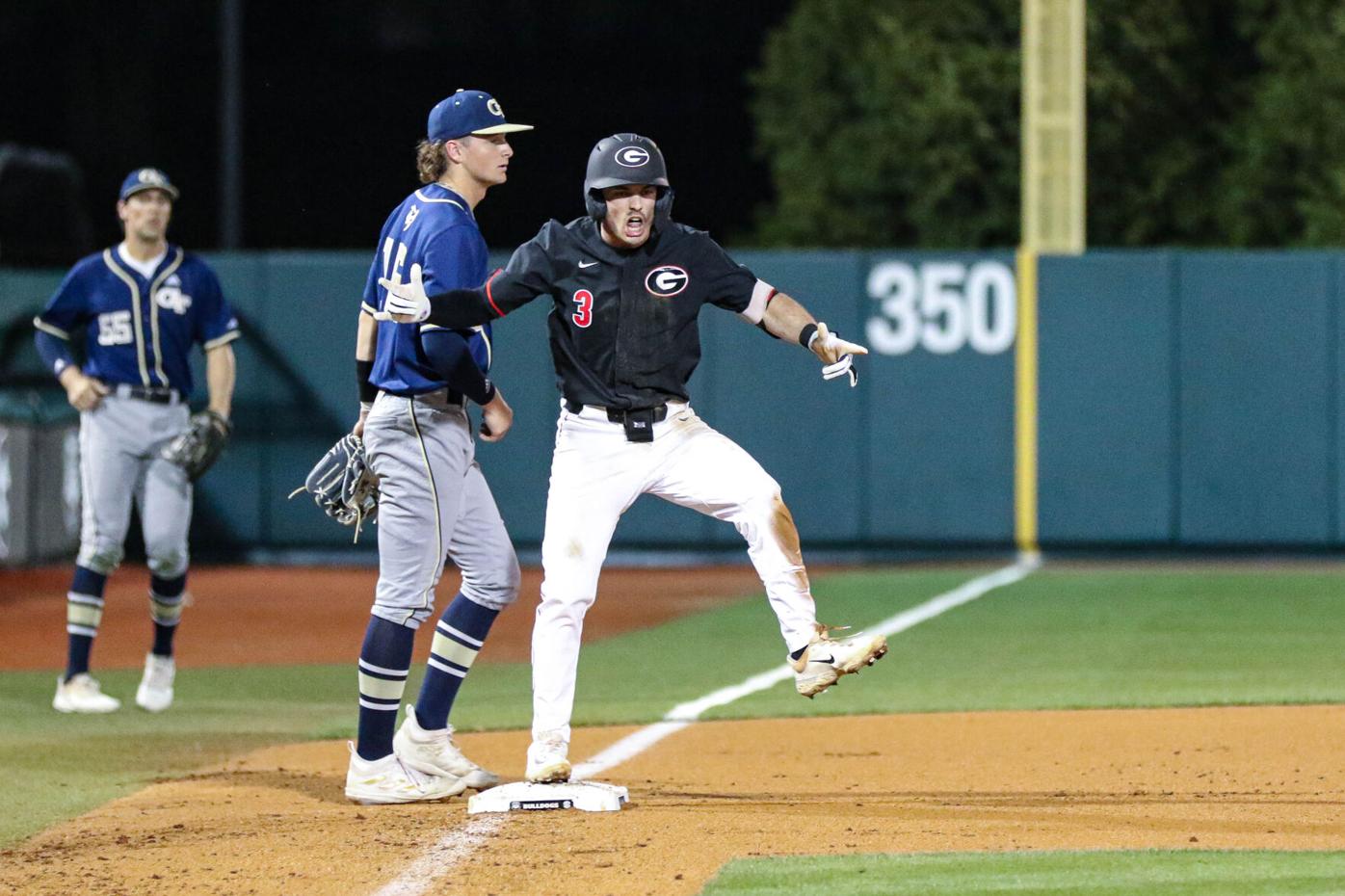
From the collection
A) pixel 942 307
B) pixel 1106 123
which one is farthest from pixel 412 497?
pixel 1106 123

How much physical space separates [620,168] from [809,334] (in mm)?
788

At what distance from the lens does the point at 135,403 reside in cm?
909

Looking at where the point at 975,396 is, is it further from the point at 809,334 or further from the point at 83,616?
the point at 809,334

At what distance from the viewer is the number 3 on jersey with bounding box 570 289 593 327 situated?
6285 mm

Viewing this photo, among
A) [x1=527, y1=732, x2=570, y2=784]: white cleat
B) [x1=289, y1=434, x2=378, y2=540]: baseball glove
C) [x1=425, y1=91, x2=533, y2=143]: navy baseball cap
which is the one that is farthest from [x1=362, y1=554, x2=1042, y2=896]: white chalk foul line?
[x1=425, y1=91, x2=533, y2=143]: navy baseball cap

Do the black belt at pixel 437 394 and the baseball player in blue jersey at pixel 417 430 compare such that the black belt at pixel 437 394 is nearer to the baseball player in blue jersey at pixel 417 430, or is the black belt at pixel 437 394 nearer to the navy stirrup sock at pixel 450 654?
the baseball player in blue jersey at pixel 417 430

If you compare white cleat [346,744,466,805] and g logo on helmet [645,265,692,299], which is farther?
white cleat [346,744,466,805]

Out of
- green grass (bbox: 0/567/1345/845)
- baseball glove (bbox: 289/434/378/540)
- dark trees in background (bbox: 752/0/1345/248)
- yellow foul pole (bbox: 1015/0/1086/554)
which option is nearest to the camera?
baseball glove (bbox: 289/434/378/540)

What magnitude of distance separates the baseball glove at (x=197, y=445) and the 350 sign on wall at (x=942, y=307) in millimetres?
7549

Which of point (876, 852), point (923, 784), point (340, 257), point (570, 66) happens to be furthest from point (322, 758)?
point (570, 66)

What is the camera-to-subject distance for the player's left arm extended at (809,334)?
6367mm

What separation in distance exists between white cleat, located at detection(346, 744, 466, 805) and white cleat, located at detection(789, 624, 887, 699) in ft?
4.08

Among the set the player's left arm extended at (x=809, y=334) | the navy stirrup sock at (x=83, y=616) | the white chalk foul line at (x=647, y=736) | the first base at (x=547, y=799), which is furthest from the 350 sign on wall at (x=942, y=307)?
the first base at (x=547, y=799)

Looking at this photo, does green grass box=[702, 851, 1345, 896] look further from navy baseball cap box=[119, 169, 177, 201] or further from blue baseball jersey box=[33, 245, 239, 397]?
navy baseball cap box=[119, 169, 177, 201]
